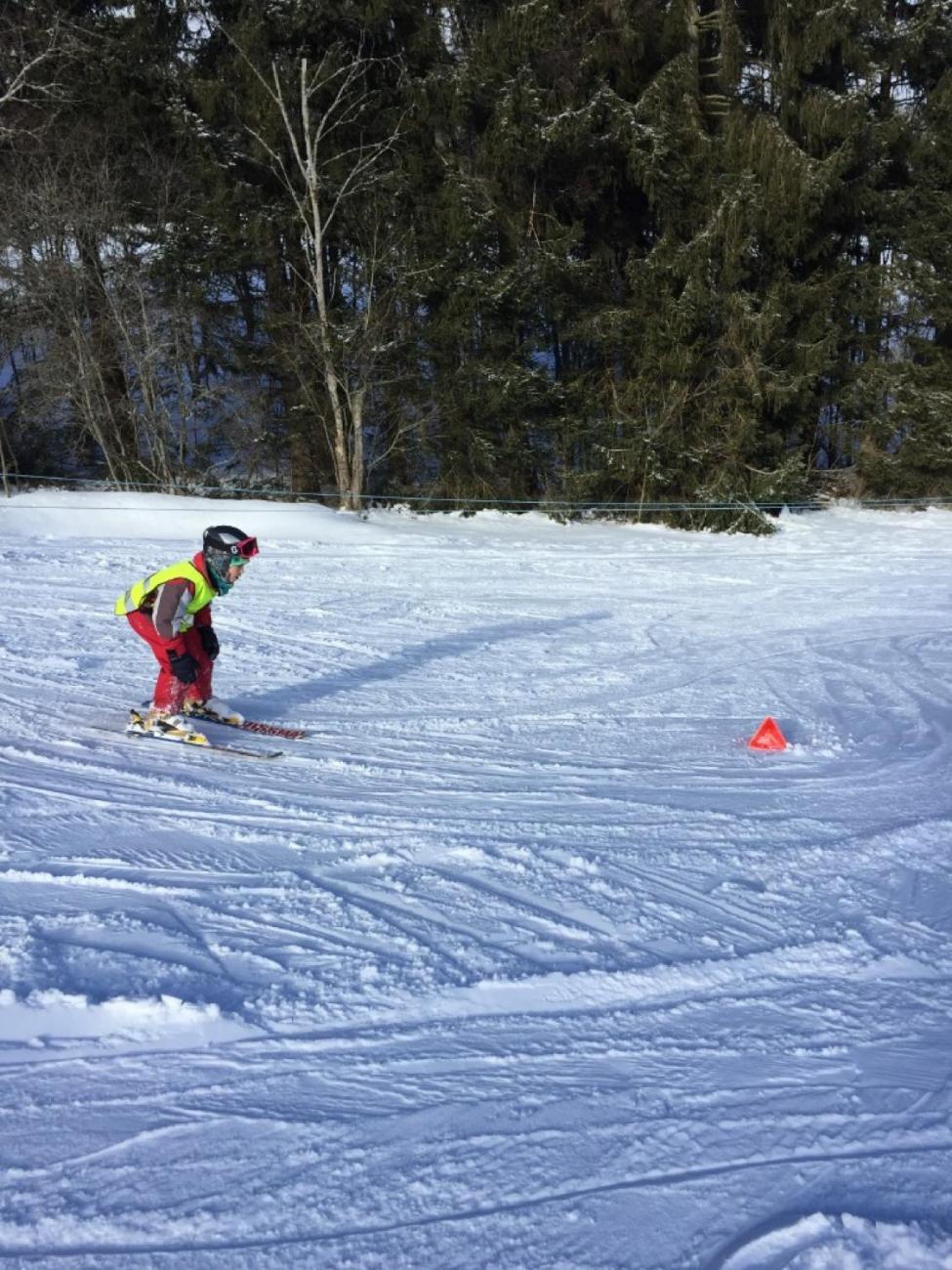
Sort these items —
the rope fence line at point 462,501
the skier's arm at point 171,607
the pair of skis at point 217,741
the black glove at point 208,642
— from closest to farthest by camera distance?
the skier's arm at point 171,607
the pair of skis at point 217,741
the black glove at point 208,642
the rope fence line at point 462,501

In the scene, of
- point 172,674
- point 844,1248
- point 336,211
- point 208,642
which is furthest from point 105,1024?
point 336,211

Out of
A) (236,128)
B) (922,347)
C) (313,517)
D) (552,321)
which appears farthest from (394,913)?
(922,347)

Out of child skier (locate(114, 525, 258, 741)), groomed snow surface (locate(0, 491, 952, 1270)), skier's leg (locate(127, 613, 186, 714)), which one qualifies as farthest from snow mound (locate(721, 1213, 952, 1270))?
skier's leg (locate(127, 613, 186, 714))

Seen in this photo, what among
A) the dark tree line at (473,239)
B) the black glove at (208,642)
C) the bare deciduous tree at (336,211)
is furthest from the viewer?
the dark tree line at (473,239)

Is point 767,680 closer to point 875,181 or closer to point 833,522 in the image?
point 833,522

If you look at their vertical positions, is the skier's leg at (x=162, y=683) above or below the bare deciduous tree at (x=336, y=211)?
below

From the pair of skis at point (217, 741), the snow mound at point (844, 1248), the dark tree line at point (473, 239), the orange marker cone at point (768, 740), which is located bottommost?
the snow mound at point (844, 1248)

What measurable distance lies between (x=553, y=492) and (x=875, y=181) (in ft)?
33.8

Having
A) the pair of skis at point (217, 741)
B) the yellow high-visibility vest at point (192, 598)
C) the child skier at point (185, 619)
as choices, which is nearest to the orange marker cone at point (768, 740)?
the pair of skis at point (217, 741)

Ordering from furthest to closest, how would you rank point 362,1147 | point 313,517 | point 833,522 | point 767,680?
1. point 833,522
2. point 313,517
3. point 767,680
4. point 362,1147

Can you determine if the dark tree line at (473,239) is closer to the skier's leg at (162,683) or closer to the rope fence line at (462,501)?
the rope fence line at (462,501)

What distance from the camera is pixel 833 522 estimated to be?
→ 63.0 feet

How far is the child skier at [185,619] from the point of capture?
583 centimetres

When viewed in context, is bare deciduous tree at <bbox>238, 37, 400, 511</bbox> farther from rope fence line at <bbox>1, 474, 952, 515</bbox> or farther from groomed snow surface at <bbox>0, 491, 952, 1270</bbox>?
groomed snow surface at <bbox>0, 491, 952, 1270</bbox>
